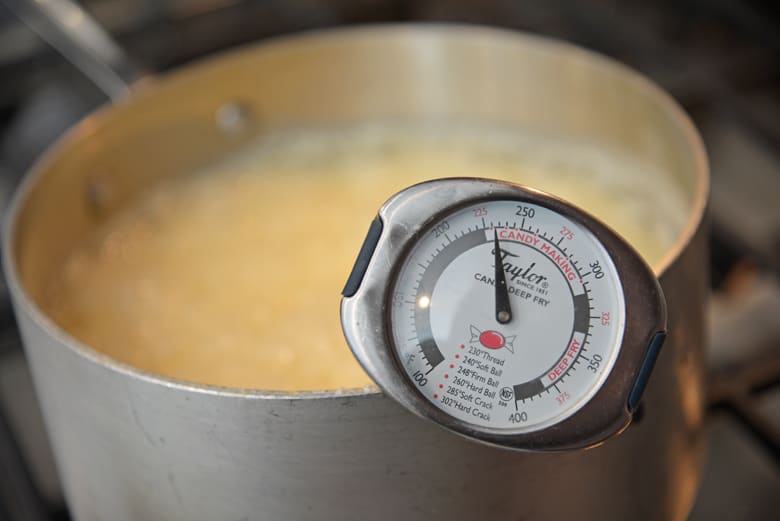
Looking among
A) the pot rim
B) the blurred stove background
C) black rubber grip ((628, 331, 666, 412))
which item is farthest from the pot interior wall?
black rubber grip ((628, 331, 666, 412))

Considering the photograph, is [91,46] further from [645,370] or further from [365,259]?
[645,370]

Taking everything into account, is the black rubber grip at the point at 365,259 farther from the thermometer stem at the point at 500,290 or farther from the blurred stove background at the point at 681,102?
the blurred stove background at the point at 681,102

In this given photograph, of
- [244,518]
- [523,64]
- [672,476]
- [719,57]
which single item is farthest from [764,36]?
[244,518]

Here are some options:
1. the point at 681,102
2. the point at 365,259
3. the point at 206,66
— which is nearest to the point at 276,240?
the point at 206,66

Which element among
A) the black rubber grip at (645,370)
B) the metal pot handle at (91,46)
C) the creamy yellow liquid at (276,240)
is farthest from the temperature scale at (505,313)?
the metal pot handle at (91,46)

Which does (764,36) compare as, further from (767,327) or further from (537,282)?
(537,282)
